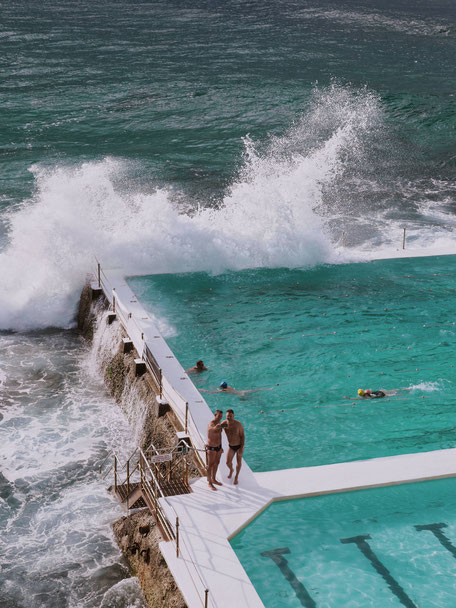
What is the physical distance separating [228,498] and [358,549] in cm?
198

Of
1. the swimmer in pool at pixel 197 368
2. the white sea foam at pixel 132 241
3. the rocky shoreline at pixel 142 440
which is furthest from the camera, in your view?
the white sea foam at pixel 132 241

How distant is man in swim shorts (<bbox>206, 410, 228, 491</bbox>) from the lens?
11734mm

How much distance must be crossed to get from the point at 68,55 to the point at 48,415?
35.0 m

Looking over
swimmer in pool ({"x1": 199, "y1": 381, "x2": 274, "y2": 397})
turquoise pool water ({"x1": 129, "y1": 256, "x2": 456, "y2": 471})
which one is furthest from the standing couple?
swimmer in pool ({"x1": 199, "y1": 381, "x2": 274, "y2": 397})

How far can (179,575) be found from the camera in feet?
33.5

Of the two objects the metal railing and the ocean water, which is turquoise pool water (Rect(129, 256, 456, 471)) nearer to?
the ocean water

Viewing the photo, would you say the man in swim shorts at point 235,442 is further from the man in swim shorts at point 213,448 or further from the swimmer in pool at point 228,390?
the swimmer in pool at point 228,390

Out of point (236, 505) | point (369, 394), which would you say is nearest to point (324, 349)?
point (369, 394)

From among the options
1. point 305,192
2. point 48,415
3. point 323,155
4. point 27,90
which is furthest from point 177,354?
point 27,90

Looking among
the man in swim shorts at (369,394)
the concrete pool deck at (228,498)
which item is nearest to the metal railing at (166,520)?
the concrete pool deck at (228,498)

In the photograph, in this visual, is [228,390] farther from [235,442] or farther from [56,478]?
[56,478]

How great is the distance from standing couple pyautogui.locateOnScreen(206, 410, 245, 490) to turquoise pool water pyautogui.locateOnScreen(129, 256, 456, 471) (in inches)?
31.0

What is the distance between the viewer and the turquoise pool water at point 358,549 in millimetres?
9961

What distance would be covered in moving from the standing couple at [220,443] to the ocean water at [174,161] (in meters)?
2.00
